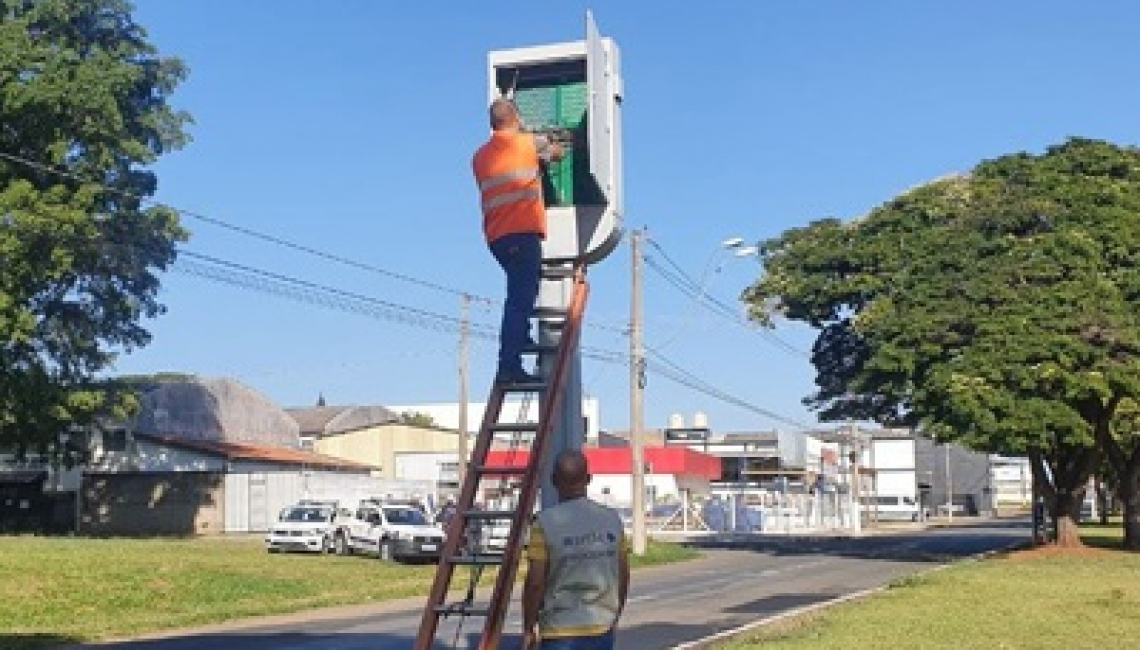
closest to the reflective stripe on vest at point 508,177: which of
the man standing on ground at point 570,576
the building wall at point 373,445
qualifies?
the man standing on ground at point 570,576

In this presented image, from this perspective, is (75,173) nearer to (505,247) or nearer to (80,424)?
(80,424)

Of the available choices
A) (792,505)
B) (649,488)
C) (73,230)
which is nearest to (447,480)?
(649,488)

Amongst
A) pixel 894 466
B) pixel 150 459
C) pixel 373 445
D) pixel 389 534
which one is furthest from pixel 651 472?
pixel 389 534

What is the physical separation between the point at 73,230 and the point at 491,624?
122 ft

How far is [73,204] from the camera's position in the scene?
4200cm

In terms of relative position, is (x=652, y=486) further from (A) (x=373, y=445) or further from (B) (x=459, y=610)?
(B) (x=459, y=610)

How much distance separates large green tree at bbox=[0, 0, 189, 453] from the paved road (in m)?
19.7

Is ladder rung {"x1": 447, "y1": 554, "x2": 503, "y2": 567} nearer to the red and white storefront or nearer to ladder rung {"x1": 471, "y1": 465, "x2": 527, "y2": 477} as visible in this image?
ladder rung {"x1": 471, "y1": 465, "x2": 527, "y2": 477}

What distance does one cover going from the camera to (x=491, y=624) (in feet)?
23.3

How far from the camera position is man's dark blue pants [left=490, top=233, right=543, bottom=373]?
7.92 m

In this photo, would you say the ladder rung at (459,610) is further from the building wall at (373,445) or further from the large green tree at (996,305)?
the building wall at (373,445)

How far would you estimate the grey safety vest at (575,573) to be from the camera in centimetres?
634

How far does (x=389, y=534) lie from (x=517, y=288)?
30.8 meters

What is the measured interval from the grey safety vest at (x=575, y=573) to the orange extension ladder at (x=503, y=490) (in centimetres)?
81
